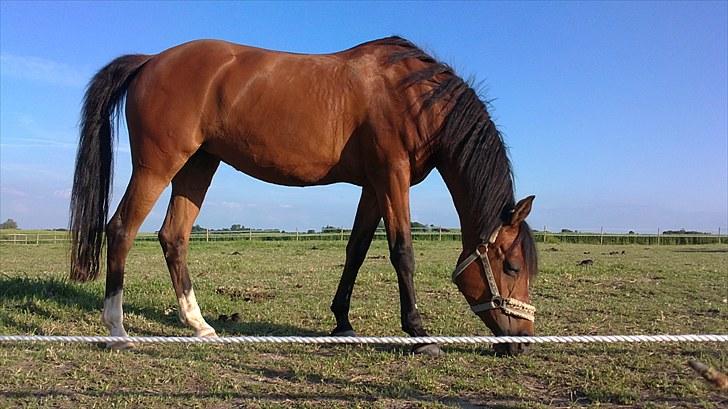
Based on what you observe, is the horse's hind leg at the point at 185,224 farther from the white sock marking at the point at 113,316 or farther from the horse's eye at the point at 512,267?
the horse's eye at the point at 512,267

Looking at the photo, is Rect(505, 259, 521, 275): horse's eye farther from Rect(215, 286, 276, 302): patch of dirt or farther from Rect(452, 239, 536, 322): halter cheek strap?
Rect(215, 286, 276, 302): patch of dirt

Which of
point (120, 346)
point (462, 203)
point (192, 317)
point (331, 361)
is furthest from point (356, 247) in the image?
point (120, 346)

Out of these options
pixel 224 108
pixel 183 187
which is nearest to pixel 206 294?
pixel 183 187

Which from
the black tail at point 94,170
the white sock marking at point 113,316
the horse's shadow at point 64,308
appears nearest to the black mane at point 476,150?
the horse's shadow at point 64,308

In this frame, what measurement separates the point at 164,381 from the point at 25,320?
2520 mm

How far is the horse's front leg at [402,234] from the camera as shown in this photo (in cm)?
440

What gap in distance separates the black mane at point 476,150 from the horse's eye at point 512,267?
0.09 m

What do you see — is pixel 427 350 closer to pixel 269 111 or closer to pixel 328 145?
pixel 328 145

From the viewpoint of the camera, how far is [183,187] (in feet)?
17.7

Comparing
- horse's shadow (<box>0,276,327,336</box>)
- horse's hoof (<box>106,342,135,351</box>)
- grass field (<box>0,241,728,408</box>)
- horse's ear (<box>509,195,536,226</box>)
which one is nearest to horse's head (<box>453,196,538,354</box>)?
horse's ear (<box>509,195,536,226</box>)

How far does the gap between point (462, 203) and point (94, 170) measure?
10.4ft

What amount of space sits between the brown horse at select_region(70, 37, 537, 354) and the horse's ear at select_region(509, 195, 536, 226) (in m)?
0.01

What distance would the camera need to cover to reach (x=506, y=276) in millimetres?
4250

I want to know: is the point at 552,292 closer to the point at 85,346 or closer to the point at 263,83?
the point at 263,83
